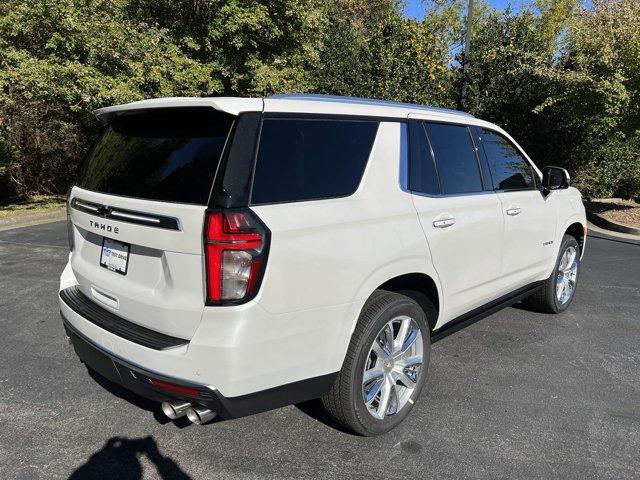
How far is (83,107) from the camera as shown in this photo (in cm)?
1161

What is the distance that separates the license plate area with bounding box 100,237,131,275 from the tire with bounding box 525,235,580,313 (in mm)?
3707

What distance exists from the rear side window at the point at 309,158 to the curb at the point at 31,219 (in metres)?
9.12

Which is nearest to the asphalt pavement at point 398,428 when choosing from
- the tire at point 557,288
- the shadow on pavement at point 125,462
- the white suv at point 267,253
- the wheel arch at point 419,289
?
the shadow on pavement at point 125,462

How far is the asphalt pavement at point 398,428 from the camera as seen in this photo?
2.62 m

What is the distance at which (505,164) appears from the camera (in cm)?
401

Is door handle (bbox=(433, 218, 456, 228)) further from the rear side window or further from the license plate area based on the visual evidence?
the license plate area

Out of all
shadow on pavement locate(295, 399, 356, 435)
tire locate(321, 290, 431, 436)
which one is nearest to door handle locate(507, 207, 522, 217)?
tire locate(321, 290, 431, 436)

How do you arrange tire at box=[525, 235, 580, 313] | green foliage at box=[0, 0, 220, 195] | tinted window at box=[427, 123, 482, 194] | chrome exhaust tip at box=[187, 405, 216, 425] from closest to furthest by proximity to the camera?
1. chrome exhaust tip at box=[187, 405, 216, 425]
2. tinted window at box=[427, 123, 482, 194]
3. tire at box=[525, 235, 580, 313]
4. green foliage at box=[0, 0, 220, 195]

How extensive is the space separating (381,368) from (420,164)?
1.22 metres

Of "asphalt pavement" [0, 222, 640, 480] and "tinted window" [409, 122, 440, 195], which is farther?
"tinted window" [409, 122, 440, 195]

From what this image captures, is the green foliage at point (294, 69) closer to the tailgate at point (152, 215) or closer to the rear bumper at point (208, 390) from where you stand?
the tailgate at point (152, 215)

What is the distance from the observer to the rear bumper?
2.22 meters

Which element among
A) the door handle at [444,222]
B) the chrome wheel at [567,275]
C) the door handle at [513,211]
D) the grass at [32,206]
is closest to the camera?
the door handle at [444,222]

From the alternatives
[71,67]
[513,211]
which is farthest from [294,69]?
[513,211]
